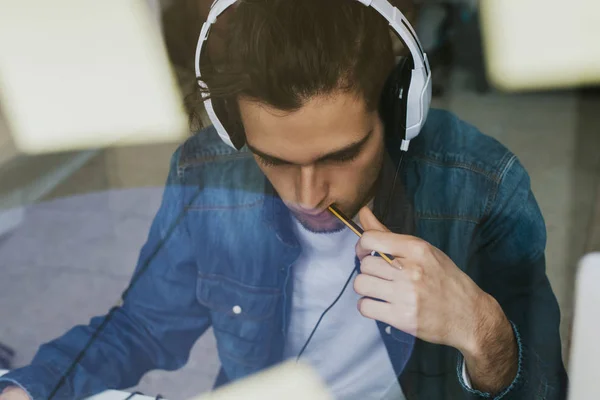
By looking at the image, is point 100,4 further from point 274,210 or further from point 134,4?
point 274,210

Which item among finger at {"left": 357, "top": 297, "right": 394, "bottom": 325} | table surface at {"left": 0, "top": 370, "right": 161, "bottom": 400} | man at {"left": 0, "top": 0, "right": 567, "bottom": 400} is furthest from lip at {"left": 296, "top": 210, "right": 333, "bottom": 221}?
table surface at {"left": 0, "top": 370, "right": 161, "bottom": 400}

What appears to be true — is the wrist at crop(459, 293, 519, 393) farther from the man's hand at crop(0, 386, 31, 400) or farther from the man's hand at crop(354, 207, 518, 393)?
the man's hand at crop(0, 386, 31, 400)

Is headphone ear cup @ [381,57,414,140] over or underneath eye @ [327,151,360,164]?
over

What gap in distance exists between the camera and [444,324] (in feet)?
2.61

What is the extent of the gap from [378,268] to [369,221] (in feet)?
0.23

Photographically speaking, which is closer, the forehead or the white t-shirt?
the forehead

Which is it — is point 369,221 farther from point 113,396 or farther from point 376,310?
point 113,396

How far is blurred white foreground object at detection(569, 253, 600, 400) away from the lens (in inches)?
30.7

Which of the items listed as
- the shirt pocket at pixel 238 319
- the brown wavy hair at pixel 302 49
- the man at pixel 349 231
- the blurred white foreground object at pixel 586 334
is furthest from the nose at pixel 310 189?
the blurred white foreground object at pixel 586 334

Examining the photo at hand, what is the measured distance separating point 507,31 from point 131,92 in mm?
595

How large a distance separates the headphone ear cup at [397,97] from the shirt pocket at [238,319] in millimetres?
385

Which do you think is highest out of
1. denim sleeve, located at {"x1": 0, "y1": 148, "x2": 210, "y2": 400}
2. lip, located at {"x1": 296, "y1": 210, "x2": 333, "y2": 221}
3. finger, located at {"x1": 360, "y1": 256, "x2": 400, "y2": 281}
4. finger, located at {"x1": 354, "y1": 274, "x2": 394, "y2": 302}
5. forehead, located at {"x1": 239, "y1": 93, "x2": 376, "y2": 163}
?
forehead, located at {"x1": 239, "y1": 93, "x2": 376, "y2": 163}

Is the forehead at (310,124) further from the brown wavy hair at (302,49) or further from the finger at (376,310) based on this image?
the finger at (376,310)

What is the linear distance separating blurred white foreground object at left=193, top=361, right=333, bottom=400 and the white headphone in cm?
44
